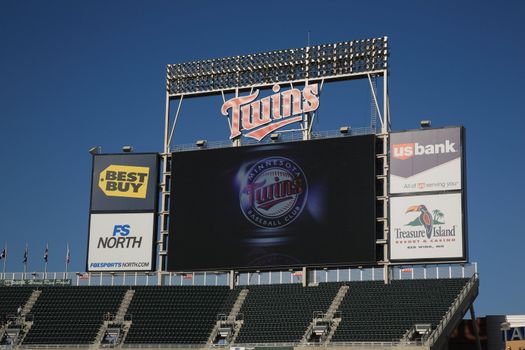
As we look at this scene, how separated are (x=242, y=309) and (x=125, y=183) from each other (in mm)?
9667

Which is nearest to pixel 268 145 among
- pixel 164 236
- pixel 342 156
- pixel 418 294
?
pixel 342 156

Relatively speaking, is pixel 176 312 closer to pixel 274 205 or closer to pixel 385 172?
pixel 274 205

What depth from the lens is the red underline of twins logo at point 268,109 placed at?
169 ft

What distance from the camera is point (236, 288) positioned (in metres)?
53.0

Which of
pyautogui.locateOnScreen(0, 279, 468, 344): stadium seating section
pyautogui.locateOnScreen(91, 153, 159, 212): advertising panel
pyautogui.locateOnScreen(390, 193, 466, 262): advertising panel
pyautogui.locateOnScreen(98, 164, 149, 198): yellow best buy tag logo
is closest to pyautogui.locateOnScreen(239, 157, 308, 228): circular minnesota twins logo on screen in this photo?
pyautogui.locateOnScreen(0, 279, 468, 344): stadium seating section

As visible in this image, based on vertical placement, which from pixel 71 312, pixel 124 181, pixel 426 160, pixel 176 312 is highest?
pixel 426 160

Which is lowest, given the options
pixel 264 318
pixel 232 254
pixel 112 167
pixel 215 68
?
pixel 264 318

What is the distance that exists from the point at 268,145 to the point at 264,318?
8.90 metres

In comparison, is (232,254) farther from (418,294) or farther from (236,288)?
(418,294)

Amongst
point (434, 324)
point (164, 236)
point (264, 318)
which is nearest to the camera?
point (434, 324)

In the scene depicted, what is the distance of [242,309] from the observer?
51.6 meters

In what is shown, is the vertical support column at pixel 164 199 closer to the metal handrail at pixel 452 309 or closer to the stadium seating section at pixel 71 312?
the stadium seating section at pixel 71 312

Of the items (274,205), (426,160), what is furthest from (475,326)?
(274,205)

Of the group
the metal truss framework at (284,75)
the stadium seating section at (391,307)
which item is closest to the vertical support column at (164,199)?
the metal truss framework at (284,75)
